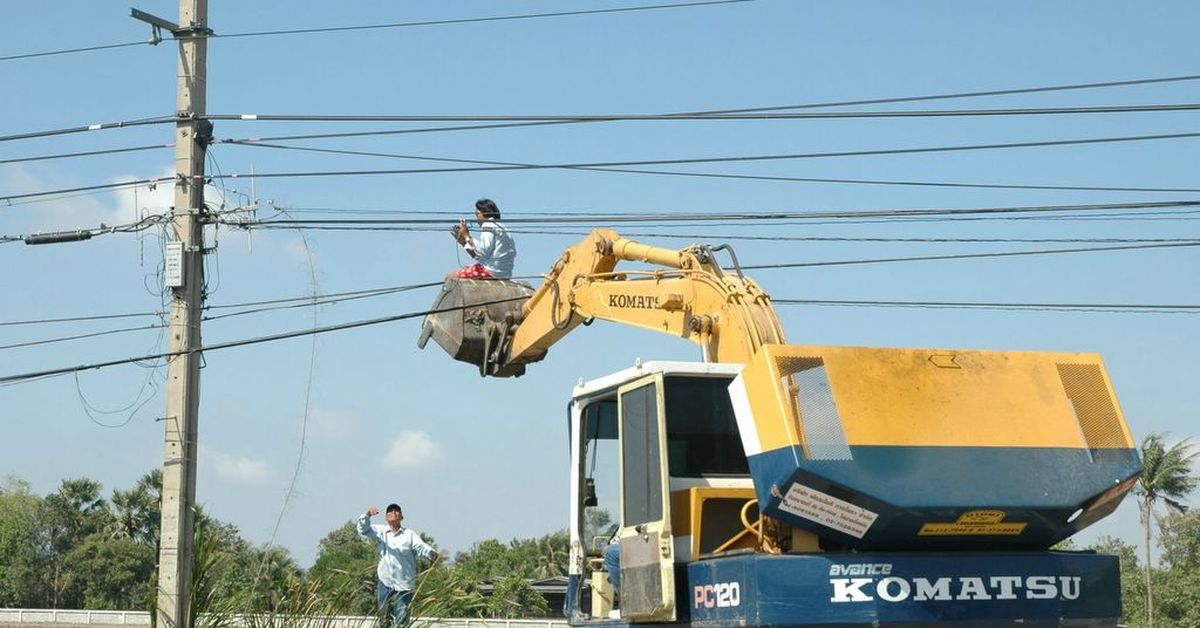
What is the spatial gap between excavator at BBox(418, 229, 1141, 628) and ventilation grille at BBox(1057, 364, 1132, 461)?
0.01 metres

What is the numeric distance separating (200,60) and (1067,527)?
36.9 ft

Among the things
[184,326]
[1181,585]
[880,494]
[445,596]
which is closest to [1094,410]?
[880,494]

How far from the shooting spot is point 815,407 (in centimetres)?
888

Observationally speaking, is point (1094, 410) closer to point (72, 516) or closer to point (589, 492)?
point (589, 492)

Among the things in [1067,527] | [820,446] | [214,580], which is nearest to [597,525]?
[820,446]

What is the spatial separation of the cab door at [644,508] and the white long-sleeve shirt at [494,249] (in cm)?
523

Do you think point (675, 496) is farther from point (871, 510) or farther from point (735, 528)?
point (871, 510)

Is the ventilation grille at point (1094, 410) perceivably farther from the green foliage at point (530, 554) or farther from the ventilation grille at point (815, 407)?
the green foliage at point (530, 554)

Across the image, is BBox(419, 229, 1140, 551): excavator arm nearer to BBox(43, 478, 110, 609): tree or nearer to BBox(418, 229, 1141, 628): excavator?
BBox(418, 229, 1141, 628): excavator

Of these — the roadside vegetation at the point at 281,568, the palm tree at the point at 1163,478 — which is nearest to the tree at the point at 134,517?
the roadside vegetation at the point at 281,568

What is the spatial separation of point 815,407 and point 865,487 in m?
0.56

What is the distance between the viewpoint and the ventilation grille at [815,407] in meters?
8.73

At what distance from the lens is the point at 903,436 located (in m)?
8.94

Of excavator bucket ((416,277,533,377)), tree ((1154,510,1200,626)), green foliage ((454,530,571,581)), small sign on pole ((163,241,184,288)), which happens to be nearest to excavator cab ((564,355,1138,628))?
excavator bucket ((416,277,533,377))
